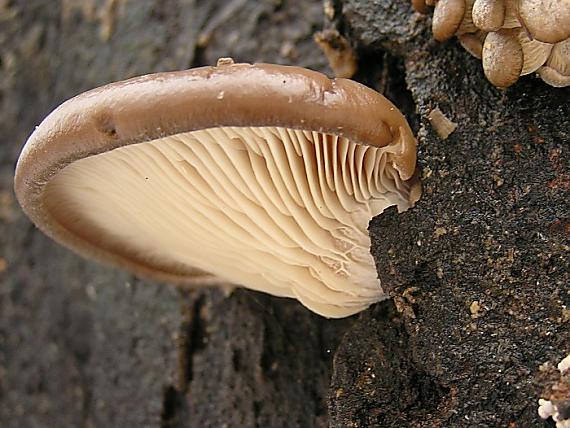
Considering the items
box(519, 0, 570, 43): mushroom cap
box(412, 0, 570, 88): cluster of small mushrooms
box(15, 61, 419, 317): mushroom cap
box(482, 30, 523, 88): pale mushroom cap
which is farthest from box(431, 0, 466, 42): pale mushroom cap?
box(15, 61, 419, 317): mushroom cap

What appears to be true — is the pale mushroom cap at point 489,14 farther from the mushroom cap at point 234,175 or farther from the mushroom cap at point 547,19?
the mushroom cap at point 234,175

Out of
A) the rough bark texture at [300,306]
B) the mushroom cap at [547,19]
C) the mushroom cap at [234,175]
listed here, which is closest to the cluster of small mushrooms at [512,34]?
the mushroom cap at [547,19]

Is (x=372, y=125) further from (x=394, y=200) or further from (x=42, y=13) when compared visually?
(x=42, y=13)

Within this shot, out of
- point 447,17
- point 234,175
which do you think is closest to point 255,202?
point 234,175

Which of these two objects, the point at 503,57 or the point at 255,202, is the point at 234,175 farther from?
the point at 503,57

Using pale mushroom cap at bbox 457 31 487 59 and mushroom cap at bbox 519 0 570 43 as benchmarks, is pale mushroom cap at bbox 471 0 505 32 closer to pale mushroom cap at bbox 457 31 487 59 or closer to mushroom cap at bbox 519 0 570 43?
mushroom cap at bbox 519 0 570 43

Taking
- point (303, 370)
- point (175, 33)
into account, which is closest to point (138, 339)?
point (303, 370)

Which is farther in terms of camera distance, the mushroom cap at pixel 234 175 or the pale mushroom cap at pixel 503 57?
the pale mushroom cap at pixel 503 57
